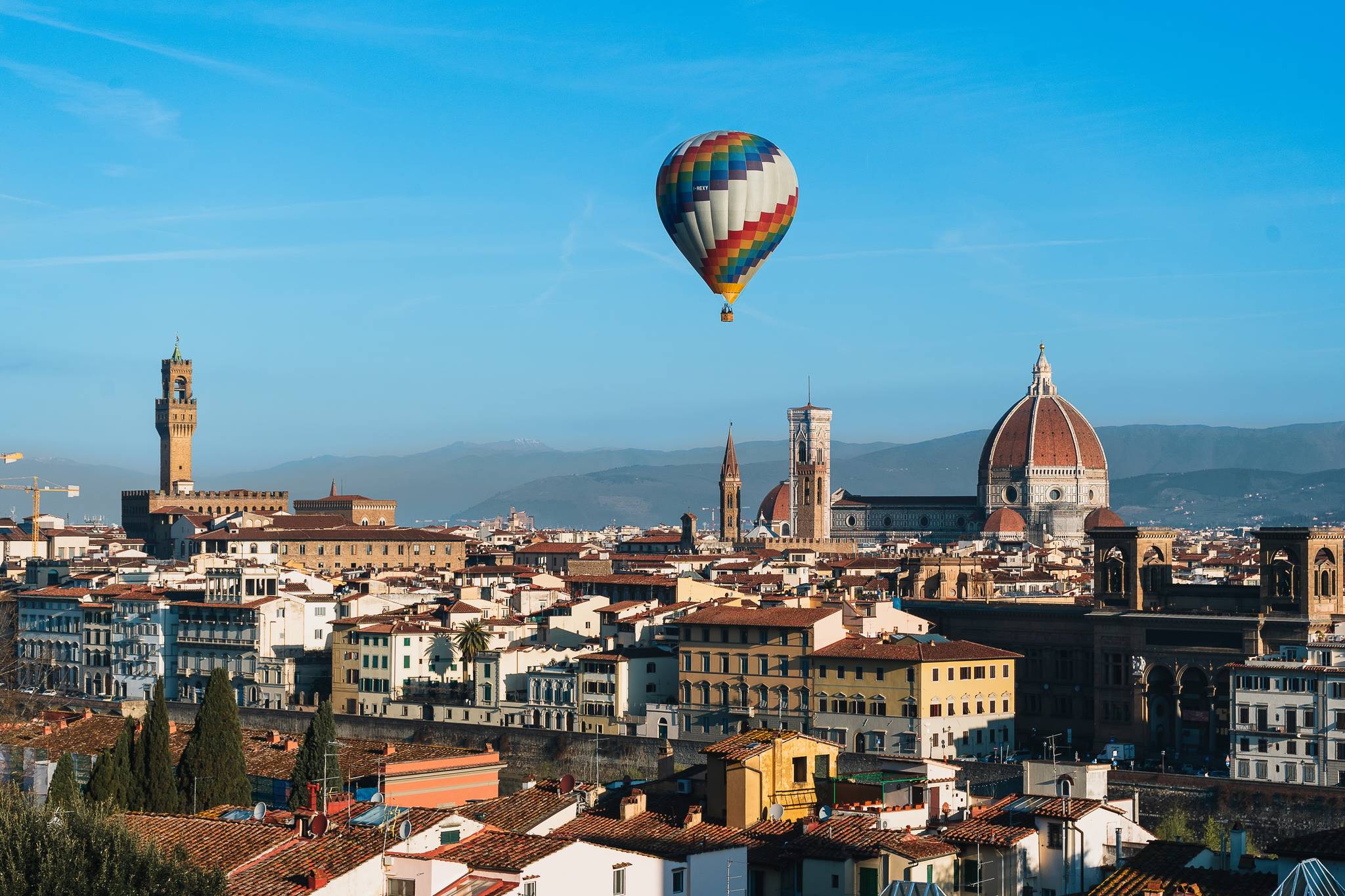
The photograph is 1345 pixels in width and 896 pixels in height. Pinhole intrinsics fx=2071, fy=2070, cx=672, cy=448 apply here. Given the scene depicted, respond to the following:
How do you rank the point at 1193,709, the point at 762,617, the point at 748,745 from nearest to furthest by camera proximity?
the point at 748,745
the point at 762,617
the point at 1193,709

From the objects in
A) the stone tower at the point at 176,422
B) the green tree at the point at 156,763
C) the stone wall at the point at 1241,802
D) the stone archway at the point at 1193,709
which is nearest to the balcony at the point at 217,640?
the green tree at the point at 156,763

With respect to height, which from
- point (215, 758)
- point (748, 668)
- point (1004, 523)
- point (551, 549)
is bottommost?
point (215, 758)

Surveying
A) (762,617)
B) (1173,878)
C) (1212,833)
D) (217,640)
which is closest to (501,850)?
(1173,878)

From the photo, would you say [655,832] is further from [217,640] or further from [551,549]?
[551,549]

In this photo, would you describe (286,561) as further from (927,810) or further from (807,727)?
(927,810)

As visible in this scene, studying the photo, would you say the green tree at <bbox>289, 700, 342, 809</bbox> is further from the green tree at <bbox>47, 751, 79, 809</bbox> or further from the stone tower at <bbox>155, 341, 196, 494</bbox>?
the stone tower at <bbox>155, 341, 196, 494</bbox>

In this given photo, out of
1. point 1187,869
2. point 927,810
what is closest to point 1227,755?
point 927,810

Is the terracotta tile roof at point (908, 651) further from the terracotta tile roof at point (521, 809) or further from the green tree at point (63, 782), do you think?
the green tree at point (63, 782)

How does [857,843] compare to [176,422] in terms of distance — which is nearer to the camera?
[857,843]
